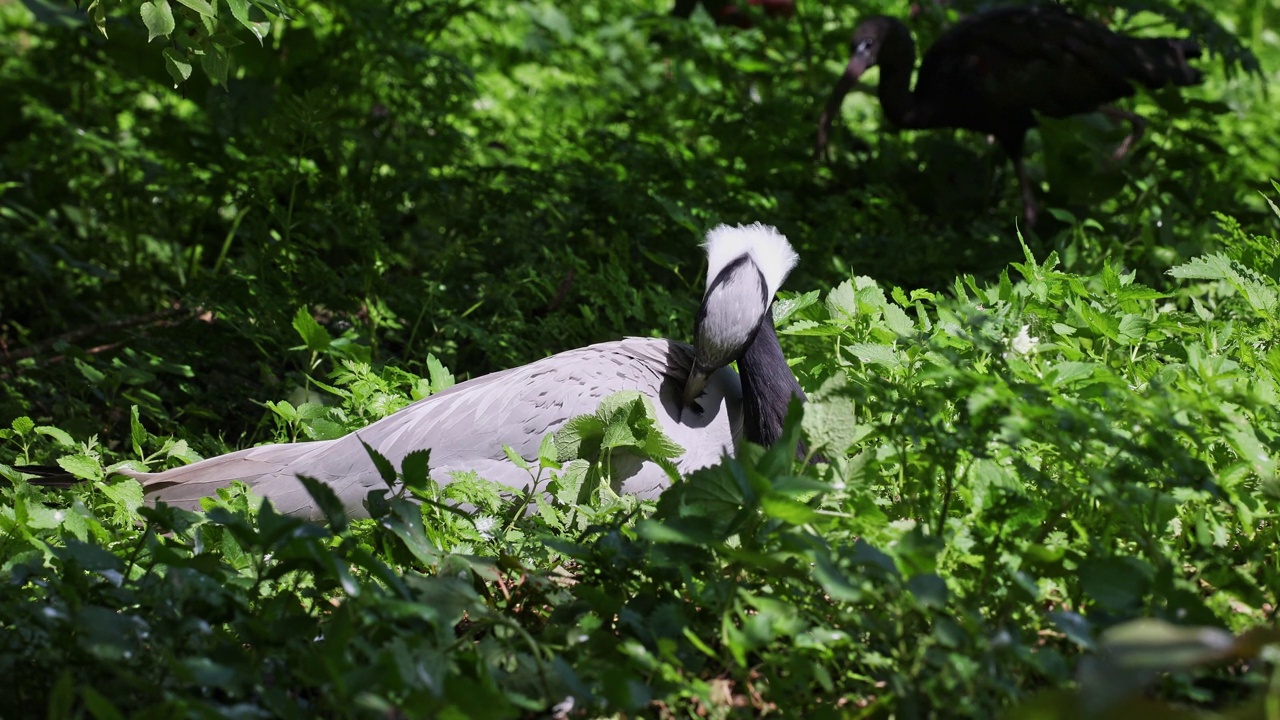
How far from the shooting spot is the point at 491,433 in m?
3.54

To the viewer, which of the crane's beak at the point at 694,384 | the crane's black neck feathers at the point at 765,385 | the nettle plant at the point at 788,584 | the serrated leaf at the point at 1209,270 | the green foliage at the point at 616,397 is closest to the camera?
the nettle plant at the point at 788,584

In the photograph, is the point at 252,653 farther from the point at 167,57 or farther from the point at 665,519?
the point at 167,57

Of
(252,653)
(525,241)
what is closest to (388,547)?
(252,653)

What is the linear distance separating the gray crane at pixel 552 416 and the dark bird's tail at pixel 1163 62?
10.9ft

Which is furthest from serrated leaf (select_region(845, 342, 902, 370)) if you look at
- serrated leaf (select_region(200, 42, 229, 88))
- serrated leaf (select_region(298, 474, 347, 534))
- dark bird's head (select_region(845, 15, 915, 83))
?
dark bird's head (select_region(845, 15, 915, 83))

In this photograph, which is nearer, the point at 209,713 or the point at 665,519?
the point at 209,713

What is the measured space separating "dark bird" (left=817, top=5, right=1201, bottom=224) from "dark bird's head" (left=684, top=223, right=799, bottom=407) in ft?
7.71

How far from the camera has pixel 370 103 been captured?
20.8ft

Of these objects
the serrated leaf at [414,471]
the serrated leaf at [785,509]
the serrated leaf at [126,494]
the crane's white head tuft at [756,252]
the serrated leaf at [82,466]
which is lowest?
the serrated leaf at [126,494]

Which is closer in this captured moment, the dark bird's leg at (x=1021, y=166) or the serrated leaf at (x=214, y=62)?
the serrated leaf at (x=214, y=62)

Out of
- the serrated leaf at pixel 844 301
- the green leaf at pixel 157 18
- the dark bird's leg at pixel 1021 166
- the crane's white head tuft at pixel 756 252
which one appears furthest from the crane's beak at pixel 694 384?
the dark bird's leg at pixel 1021 166

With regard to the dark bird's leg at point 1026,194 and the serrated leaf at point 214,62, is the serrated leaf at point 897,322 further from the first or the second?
the dark bird's leg at point 1026,194

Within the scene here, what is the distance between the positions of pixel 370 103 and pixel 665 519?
15.8 feet

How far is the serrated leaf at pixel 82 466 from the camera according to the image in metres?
2.90
